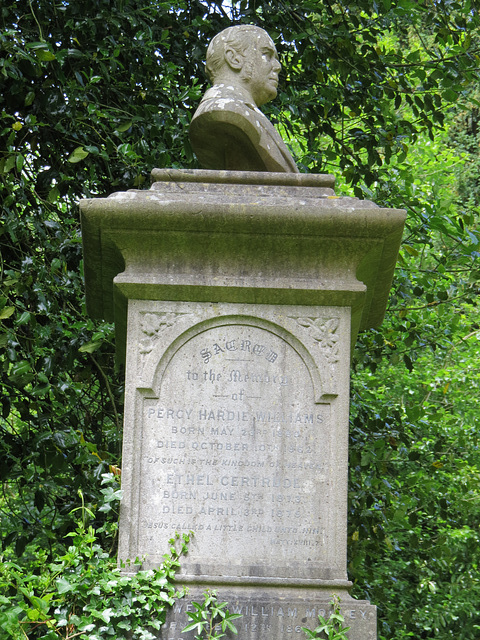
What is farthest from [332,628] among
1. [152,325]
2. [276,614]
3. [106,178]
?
[106,178]

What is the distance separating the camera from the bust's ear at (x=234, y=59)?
432 cm

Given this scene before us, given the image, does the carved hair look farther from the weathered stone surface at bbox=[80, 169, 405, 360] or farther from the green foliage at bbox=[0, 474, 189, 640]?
the green foliage at bbox=[0, 474, 189, 640]

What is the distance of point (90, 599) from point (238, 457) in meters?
0.78

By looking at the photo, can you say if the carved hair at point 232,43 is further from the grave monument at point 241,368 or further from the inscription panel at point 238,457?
the inscription panel at point 238,457

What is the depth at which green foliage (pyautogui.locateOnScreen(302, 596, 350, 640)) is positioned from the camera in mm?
3303

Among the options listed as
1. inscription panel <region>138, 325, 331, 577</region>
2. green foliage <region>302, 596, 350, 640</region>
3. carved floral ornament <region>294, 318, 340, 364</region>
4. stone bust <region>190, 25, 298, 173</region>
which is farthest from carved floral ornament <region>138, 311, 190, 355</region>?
green foliage <region>302, 596, 350, 640</region>

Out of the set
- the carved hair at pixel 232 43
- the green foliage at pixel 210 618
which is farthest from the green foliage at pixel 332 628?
the carved hair at pixel 232 43

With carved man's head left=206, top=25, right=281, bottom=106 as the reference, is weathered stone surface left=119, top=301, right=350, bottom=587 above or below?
below

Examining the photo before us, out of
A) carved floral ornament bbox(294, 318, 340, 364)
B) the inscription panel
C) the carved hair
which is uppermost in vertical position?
the carved hair

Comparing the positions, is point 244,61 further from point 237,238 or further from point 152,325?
point 152,325

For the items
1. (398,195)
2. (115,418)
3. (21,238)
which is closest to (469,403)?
(398,195)

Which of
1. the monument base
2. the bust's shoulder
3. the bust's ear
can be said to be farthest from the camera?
the bust's ear

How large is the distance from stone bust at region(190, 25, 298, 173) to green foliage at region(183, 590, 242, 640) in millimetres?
1945

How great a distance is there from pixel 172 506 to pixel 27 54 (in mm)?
3080
